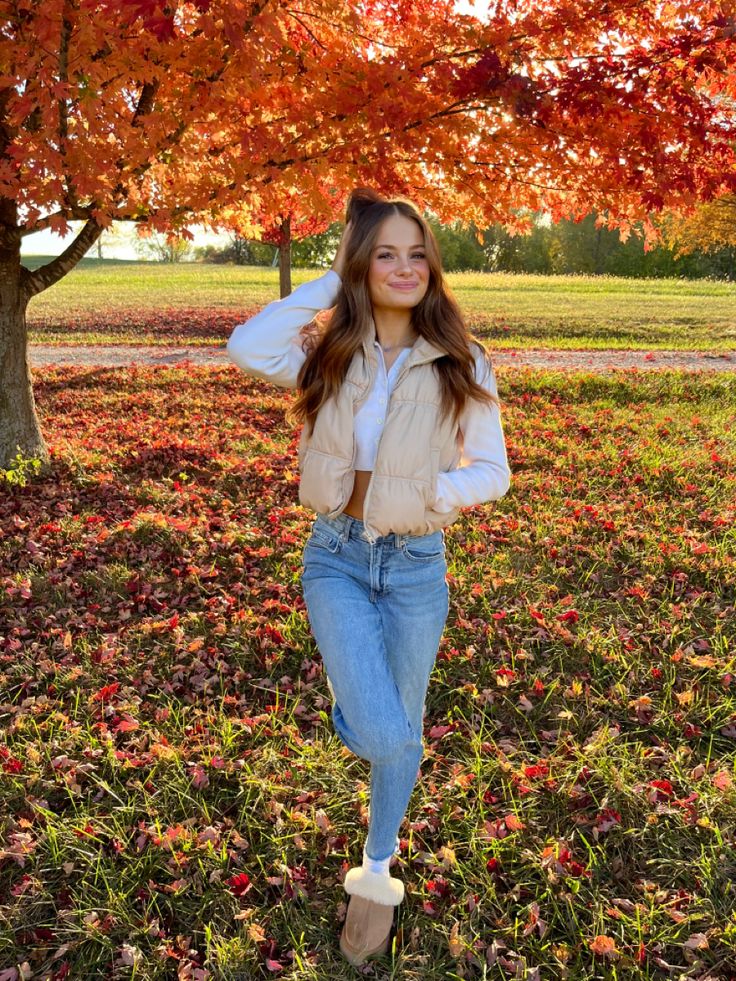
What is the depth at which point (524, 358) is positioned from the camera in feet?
49.7

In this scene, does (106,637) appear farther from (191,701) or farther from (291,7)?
(291,7)

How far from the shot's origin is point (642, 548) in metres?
5.46

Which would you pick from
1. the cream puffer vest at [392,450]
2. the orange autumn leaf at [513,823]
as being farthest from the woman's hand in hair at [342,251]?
the orange autumn leaf at [513,823]

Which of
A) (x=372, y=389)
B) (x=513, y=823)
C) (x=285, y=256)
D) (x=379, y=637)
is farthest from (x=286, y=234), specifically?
(x=379, y=637)

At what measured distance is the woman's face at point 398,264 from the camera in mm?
2654

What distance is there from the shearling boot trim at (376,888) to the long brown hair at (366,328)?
1562 millimetres

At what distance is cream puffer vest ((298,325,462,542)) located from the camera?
2.48 m

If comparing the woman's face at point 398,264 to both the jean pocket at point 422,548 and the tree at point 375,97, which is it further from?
the tree at point 375,97

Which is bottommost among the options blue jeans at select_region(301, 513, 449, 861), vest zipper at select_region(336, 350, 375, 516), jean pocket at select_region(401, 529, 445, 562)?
blue jeans at select_region(301, 513, 449, 861)

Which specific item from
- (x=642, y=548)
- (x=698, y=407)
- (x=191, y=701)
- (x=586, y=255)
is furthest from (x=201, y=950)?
(x=586, y=255)

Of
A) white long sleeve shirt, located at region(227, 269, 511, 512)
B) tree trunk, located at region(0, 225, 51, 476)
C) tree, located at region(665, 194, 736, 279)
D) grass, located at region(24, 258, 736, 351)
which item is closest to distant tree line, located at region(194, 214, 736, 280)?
grass, located at region(24, 258, 736, 351)

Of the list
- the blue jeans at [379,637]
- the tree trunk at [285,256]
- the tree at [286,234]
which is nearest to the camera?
the blue jeans at [379,637]

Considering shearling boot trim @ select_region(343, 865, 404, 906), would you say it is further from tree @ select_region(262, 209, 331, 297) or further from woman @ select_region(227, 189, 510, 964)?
tree @ select_region(262, 209, 331, 297)

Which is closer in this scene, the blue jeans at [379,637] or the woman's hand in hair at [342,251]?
the blue jeans at [379,637]
